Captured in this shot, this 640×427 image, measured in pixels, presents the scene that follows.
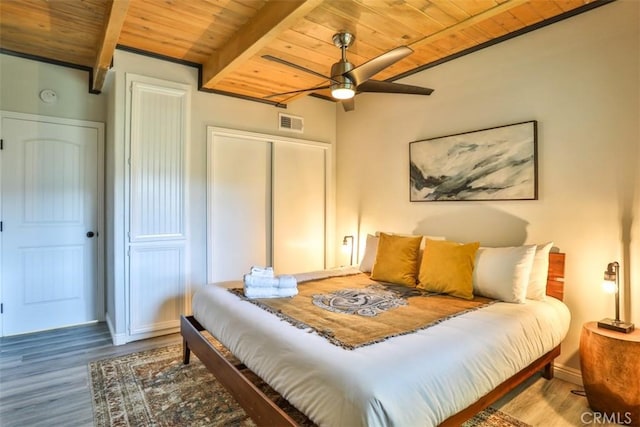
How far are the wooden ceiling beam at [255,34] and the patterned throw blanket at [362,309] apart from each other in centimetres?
187

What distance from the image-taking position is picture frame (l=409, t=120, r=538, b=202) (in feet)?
9.13

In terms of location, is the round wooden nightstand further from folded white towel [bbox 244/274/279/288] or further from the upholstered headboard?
folded white towel [bbox 244/274/279/288]

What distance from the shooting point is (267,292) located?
99.0 inches

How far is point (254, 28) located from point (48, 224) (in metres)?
2.93

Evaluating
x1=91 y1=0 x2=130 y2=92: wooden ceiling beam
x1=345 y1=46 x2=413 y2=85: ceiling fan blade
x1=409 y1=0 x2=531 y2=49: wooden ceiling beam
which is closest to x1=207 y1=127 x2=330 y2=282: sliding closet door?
x1=91 y1=0 x2=130 y2=92: wooden ceiling beam

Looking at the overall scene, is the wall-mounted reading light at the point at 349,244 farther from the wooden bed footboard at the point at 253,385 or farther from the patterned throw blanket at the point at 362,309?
the wooden bed footboard at the point at 253,385

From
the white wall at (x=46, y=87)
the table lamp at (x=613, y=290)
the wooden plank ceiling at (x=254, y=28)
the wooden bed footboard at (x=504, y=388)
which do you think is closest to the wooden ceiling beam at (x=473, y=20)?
the wooden plank ceiling at (x=254, y=28)

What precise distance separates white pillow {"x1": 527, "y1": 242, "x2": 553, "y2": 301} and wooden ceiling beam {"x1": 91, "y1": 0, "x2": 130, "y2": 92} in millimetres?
3244

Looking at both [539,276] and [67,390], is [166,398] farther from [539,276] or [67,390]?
[539,276]

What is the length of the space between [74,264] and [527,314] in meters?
4.25

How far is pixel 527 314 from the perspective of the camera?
2188 millimetres

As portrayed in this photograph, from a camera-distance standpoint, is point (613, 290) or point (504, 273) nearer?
point (613, 290)

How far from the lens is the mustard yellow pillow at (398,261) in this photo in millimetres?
2990

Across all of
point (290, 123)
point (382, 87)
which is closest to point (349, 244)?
point (290, 123)
